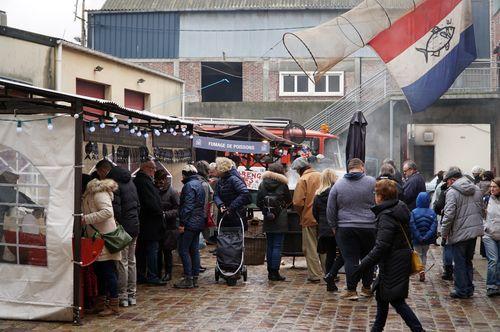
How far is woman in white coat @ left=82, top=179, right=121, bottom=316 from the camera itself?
9.12 m

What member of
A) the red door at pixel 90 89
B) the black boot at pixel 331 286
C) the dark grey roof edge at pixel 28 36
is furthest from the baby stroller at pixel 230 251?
the red door at pixel 90 89

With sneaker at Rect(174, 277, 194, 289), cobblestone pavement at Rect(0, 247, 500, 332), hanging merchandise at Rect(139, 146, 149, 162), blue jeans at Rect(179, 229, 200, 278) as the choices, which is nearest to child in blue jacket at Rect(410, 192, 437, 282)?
cobblestone pavement at Rect(0, 247, 500, 332)

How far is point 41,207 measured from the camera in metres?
8.92

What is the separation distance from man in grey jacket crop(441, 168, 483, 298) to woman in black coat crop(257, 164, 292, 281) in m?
2.53

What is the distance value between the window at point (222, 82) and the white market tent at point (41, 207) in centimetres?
2768

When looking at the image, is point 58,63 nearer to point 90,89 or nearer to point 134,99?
point 90,89

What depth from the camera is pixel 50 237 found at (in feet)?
29.2

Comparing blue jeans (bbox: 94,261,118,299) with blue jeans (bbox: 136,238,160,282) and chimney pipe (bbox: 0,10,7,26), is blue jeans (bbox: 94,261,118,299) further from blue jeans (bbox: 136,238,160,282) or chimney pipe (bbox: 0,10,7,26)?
chimney pipe (bbox: 0,10,7,26)

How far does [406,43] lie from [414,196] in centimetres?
249

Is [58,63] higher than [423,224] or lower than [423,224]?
higher

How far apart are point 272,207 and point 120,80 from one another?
11295mm

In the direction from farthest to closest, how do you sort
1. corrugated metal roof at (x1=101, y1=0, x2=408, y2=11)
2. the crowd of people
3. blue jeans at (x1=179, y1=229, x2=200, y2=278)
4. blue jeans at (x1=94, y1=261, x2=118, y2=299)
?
1. corrugated metal roof at (x1=101, y1=0, x2=408, y2=11)
2. blue jeans at (x1=179, y1=229, x2=200, y2=278)
3. blue jeans at (x1=94, y1=261, x2=118, y2=299)
4. the crowd of people

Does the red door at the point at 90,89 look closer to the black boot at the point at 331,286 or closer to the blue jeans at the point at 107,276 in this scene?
the black boot at the point at 331,286

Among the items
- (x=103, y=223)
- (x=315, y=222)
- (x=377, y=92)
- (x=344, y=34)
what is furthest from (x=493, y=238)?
(x=377, y=92)
